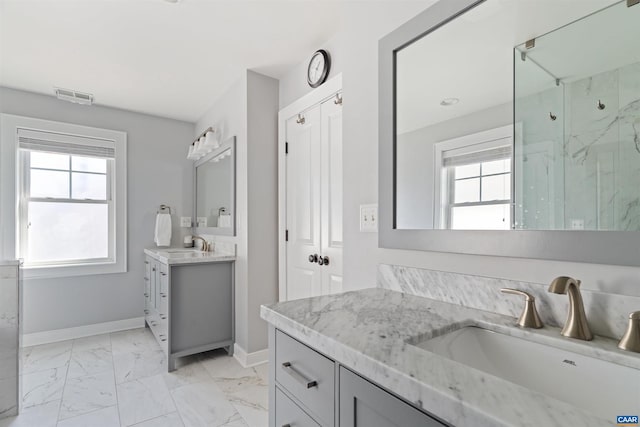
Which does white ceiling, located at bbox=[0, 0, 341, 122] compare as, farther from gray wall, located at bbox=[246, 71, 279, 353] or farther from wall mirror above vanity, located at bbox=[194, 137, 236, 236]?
wall mirror above vanity, located at bbox=[194, 137, 236, 236]

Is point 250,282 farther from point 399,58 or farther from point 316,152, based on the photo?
point 399,58

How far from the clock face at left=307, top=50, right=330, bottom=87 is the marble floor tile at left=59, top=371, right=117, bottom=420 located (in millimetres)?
2556

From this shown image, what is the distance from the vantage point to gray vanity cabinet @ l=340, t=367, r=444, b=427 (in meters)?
0.58

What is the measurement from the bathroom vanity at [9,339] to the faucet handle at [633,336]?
9.08ft

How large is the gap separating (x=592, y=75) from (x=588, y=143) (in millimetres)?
174

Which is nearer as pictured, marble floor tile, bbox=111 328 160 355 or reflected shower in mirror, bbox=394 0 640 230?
reflected shower in mirror, bbox=394 0 640 230

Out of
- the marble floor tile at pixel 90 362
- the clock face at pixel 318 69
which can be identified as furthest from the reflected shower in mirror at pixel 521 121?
the marble floor tile at pixel 90 362

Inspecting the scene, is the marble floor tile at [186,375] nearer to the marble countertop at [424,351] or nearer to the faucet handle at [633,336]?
the marble countertop at [424,351]

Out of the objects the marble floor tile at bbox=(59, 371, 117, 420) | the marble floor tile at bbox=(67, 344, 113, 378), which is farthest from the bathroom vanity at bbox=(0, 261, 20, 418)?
the marble floor tile at bbox=(67, 344, 113, 378)

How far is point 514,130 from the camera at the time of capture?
3.08ft

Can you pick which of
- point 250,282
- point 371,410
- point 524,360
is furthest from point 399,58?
point 250,282

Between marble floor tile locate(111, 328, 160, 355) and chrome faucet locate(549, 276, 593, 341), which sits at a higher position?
chrome faucet locate(549, 276, 593, 341)

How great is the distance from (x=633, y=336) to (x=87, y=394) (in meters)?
2.84

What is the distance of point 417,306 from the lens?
104 cm
